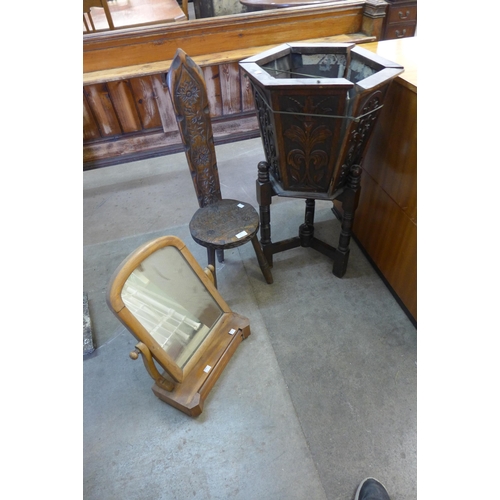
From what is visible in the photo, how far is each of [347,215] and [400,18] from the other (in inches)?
92.2

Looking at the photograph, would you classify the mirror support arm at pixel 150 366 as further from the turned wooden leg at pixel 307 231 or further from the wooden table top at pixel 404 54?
the wooden table top at pixel 404 54

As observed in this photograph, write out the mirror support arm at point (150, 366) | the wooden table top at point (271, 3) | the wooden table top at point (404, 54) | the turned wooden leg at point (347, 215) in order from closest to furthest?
the mirror support arm at point (150, 366) → the wooden table top at point (404, 54) → the turned wooden leg at point (347, 215) → the wooden table top at point (271, 3)

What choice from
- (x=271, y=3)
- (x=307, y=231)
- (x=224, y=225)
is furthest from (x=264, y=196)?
(x=271, y=3)

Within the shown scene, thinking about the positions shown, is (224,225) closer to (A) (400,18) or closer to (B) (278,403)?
(B) (278,403)

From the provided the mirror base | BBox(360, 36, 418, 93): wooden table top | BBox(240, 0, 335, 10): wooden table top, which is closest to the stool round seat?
the mirror base

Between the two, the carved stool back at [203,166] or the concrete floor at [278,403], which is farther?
the carved stool back at [203,166]

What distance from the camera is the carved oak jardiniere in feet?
3.68

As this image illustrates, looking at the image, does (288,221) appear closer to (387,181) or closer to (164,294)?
(387,181)

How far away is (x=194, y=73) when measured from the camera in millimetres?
1361

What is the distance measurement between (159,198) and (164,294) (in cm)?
137

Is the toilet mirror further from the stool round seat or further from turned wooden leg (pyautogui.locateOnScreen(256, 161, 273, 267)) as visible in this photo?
turned wooden leg (pyautogui.locateOnScreen(256, 161, 273, 267))

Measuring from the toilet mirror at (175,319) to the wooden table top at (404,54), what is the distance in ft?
3.61

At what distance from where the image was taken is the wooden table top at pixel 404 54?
51.0 inches

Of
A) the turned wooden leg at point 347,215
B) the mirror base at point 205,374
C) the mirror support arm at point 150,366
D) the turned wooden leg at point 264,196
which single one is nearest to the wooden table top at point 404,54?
the turned wooden leg at point 347,215
